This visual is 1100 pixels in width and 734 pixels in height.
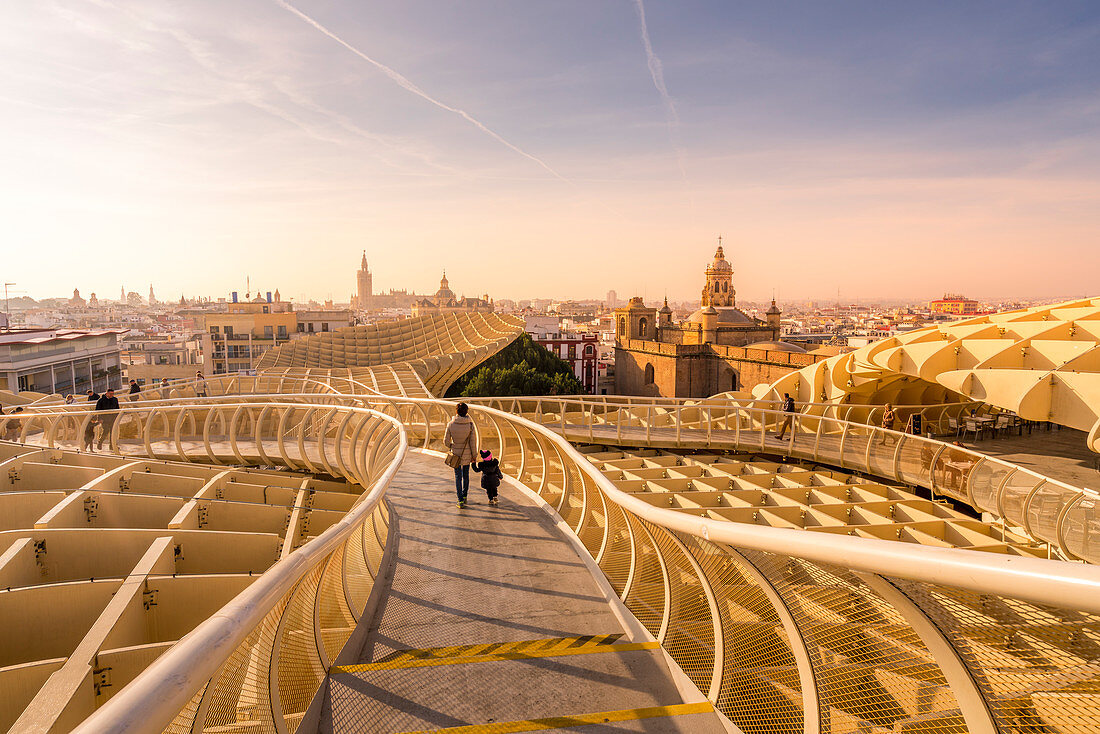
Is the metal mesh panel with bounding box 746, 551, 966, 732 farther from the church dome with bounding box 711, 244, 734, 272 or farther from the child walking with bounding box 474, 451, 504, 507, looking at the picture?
the church dome with bounding box 711, 244, 734, 272

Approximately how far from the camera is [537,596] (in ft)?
12.7

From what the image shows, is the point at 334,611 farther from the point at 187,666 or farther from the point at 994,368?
the point at 994,368

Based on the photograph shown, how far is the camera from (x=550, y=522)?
545 centimetres

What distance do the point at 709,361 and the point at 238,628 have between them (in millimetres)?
48297

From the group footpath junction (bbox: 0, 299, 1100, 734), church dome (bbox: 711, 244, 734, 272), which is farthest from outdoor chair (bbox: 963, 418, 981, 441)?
church dome (bbox: 711, 244, 734, 272)

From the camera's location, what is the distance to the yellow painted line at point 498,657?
2.92 metres

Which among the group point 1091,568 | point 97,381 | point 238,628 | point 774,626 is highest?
point 1091,568

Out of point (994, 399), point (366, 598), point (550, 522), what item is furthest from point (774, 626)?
point (994, 399)

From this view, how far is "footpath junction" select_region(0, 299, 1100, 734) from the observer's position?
139 centimetres

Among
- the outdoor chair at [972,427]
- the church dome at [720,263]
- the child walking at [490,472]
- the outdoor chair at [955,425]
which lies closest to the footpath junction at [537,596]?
the child walking at [490,472]

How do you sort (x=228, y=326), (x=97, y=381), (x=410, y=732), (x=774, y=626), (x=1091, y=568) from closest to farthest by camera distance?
1. (x=1091, y=568)
2. (x=774, y=626)
3. (x=410, y=732)
4. (x=97, y=381)
5. (x=228, y=326)

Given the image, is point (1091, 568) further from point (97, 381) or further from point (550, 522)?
point (97, 381)

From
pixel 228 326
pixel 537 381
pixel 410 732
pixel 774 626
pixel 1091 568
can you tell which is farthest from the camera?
pixel 228 326

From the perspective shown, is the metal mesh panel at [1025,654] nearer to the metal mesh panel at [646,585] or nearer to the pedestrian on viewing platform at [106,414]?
the metal mesh panel at [646,585]
